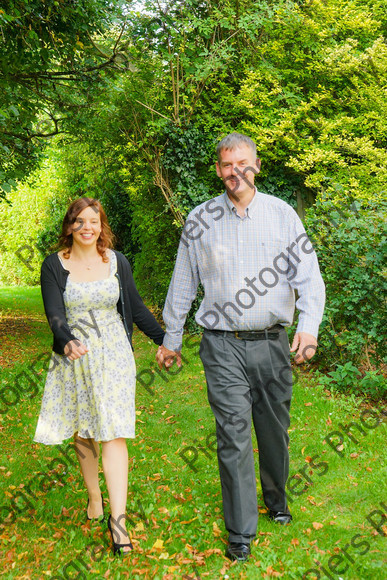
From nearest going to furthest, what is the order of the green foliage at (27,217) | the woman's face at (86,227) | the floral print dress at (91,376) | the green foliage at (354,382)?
the floral print dress at (91,376)
the woman's face at (86,227)
the green foliage at (354,382)
the green foliage at (27,217)

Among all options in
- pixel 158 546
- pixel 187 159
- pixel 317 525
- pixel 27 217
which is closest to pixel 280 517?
pixel 317 525

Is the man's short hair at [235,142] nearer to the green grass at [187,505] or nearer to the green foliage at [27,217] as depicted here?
the green grass at [187,505]

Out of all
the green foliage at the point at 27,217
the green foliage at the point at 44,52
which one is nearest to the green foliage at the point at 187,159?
the green foliage at the point at 44,52

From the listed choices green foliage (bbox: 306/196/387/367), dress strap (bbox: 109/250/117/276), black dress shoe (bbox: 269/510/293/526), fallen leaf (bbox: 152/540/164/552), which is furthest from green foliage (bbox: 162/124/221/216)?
fallen leaf (bbox: 152/540/164/552)

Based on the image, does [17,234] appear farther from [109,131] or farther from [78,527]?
[78,527]

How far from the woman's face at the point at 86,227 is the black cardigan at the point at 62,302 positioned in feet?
0.66

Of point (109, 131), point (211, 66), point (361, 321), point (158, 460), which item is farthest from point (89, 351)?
point (109, 131)

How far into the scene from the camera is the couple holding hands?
352cm

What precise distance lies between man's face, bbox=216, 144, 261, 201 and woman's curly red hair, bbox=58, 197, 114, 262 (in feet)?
Answer: 2.83

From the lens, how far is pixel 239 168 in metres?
3.67

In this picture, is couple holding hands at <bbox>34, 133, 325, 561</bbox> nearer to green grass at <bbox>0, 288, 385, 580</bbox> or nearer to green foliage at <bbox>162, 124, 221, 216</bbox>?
green grass at <bbox>0, 288, 385, 580</bbox>

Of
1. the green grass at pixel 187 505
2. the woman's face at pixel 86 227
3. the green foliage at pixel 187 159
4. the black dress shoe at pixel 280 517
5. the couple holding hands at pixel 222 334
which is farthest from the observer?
the green foliage at pixel 187 159

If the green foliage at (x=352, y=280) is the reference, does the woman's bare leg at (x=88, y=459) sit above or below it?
below

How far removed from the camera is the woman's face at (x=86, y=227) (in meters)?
3.75
